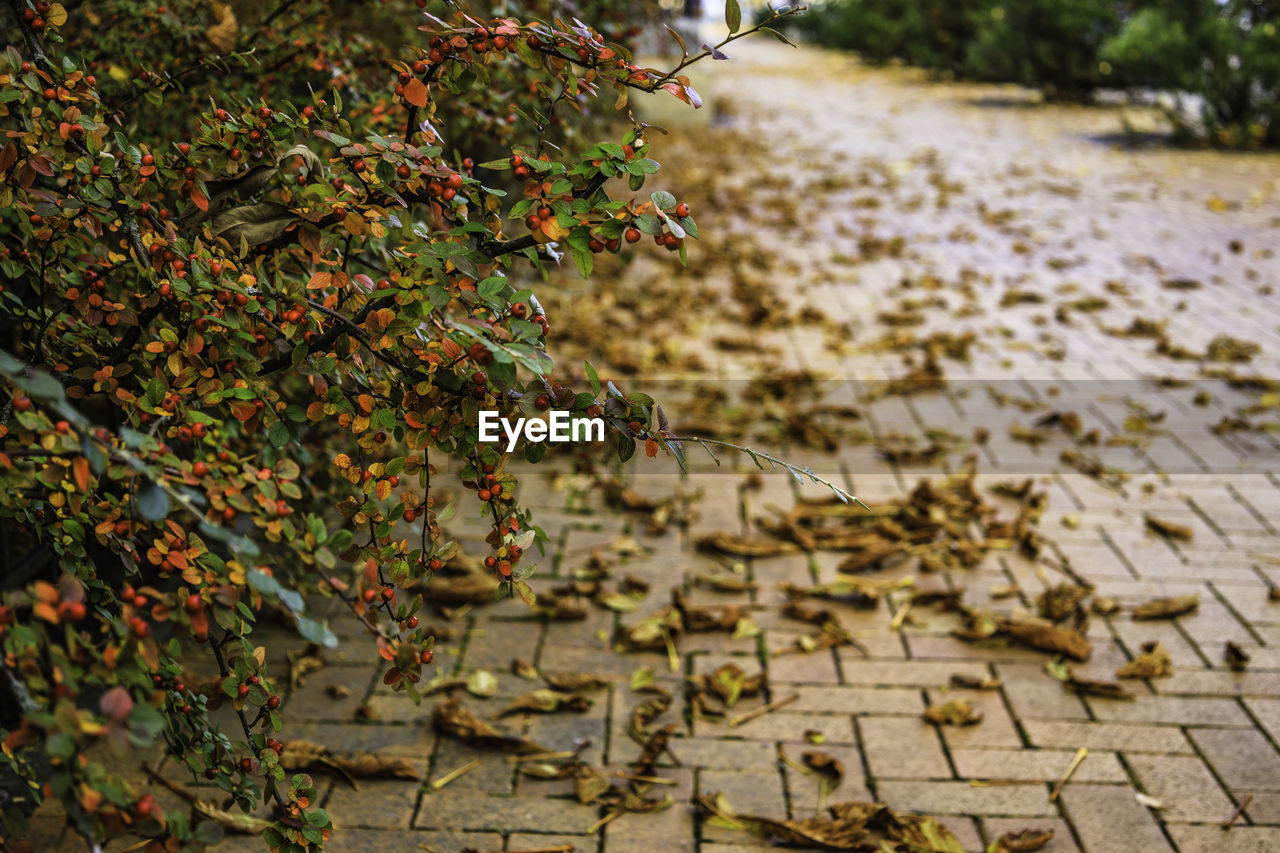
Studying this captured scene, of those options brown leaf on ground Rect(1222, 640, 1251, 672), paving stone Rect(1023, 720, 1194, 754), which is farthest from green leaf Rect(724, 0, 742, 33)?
brown leaf on ground Rect(1222, 640, 1251, 672)

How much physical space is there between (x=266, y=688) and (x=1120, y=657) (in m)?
2.39

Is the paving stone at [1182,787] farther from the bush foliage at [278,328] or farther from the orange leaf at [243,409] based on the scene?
the orange leaf at [243,409]

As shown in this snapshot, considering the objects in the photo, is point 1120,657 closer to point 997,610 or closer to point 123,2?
point 997,610

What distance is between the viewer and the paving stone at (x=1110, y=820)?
7.72 ft

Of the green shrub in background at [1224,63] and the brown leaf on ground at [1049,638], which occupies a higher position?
the green shrub in background at [1224,63]

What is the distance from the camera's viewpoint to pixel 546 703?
2820mm

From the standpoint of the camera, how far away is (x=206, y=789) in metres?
2.46

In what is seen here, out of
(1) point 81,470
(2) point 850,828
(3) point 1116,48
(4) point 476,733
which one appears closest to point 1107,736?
(2) point 850,828

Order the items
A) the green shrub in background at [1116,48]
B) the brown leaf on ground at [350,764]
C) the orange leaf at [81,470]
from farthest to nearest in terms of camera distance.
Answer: the green shrub in background at [1116,48] → the brown leaf on ground at [350,764] → the orange leaf at [81,470]

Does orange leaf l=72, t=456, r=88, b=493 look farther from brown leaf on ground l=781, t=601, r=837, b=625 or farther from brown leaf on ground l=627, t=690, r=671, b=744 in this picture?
brown leaf on ground l=781, t=601, r=837, b=625

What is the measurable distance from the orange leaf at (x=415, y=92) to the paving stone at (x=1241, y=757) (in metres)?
2.35

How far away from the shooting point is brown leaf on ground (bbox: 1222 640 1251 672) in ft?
9.75

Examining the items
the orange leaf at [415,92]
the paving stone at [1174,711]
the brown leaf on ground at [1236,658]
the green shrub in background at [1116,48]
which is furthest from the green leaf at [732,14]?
the green shrub in background at [1116,48]

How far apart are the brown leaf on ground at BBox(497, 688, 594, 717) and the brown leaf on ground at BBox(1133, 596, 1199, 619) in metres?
1.69
